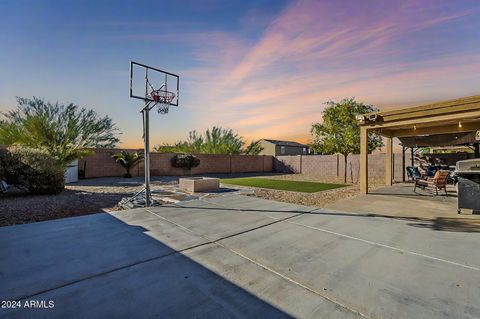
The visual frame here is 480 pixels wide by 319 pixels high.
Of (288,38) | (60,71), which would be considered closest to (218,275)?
(288,38)

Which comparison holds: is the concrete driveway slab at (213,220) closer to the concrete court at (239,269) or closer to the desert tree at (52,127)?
the concrete court at (239,269)

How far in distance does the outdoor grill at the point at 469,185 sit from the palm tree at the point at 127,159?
16.1 metres

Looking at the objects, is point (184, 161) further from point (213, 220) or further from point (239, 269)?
point (239, 269)

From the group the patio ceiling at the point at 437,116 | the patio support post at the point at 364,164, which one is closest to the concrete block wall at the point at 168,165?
the patio support post at the point at 364,164

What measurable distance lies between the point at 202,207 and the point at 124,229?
87.8 inches

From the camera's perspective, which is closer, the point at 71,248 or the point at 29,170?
the point at 71,248

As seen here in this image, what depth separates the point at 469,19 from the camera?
241 inches

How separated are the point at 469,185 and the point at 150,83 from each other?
8.91 meters

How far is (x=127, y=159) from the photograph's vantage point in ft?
50.2

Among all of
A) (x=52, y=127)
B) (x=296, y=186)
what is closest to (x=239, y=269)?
(x=296, y=186)

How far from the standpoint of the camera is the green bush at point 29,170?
25.0 feet

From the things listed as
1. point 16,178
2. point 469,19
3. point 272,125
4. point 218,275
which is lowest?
point 218,275

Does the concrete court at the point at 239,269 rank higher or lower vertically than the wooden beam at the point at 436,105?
lower

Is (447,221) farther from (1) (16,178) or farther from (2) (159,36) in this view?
(1) (16,178)
